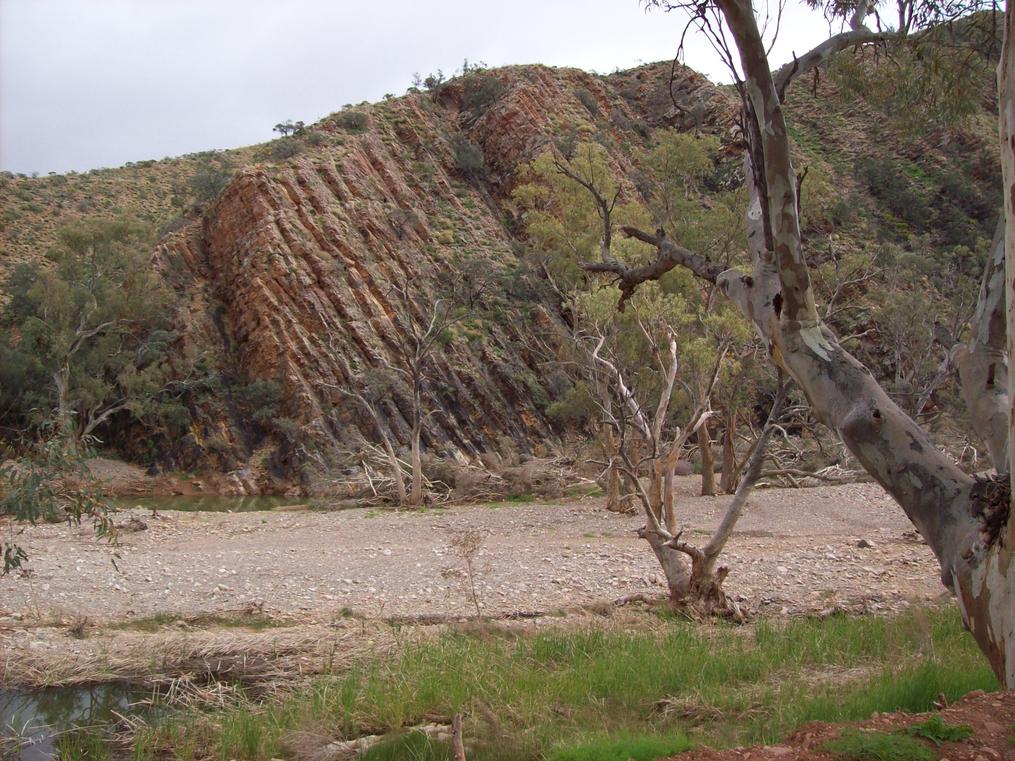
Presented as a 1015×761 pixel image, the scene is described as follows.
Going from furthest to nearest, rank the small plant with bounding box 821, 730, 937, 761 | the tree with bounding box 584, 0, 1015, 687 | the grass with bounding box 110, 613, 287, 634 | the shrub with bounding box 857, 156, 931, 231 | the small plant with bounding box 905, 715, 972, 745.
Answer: the shrub with bounding box 857, 156, 931, 231
the grass with bounding box 110, 613, 287, 634
the tree with bounding box 584, 0, 1015, 687
the small plant with bounding box 905, 715, 972, 745
the small plant with bounding box 821, 730, 937, 761

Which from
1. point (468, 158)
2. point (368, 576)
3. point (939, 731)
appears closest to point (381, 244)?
point (468, 158)

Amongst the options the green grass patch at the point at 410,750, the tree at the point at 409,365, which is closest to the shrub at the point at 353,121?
the tree at the point at 409,365

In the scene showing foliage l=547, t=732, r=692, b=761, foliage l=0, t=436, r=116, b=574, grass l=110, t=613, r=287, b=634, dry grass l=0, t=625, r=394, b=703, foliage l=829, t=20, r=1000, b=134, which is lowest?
grass l=110, t=613, r=287, b=634

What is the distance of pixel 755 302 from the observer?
515cm

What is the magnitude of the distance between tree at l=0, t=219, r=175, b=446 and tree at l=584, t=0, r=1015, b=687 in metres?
26.0

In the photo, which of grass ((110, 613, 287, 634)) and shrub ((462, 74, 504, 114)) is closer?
grass ((110, 613, 287, 634))

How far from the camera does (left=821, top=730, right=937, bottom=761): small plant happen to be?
3.27 meters

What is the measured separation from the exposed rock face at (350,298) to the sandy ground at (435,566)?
37.0 ft

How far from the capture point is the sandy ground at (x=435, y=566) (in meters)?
10.2

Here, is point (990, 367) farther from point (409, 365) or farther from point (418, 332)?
point (418, 332)

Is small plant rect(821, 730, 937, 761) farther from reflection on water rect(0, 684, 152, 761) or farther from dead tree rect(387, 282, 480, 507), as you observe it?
dead tree rect(387, 282, 480, 507)

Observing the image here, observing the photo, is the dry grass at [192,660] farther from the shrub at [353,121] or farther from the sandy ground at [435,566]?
the shrub at [353,121]

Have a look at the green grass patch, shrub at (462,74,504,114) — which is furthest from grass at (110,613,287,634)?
shrub at (462,74,504,114)

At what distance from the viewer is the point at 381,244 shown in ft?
112
